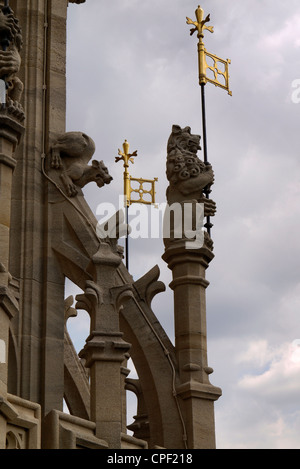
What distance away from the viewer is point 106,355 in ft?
70.3

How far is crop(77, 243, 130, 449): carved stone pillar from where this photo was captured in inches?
835

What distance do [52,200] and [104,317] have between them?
10.8 ft

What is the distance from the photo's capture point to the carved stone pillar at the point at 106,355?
2122cm

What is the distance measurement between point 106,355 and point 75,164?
14.1ft

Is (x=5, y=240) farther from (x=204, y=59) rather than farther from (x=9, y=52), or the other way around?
(x=204, y=59)

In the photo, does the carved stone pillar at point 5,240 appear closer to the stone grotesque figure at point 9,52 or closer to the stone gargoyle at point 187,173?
the stone grotesque figure at point 9,52

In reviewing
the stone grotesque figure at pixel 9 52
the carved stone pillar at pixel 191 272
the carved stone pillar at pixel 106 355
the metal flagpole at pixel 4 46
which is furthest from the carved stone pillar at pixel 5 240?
the carved stone pillar at pixel 191 272

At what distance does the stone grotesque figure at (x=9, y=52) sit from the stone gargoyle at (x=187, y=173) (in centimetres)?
402

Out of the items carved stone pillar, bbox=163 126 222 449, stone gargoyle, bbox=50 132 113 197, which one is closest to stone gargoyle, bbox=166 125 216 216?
carved stone pillar, bbox=163 126 222 449

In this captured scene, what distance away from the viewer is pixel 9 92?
72.2 feet

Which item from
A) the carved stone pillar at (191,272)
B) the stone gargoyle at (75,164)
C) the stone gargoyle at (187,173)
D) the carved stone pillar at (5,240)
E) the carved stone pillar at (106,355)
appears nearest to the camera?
the carved stone pillar at (5,240)

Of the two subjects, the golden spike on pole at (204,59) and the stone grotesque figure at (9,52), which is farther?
the golden spike on pole at (204,59)
